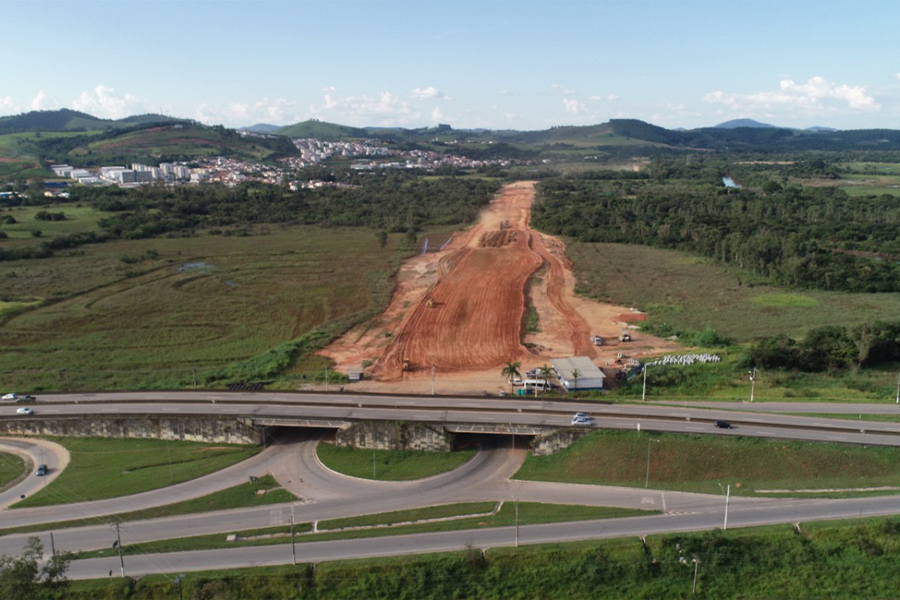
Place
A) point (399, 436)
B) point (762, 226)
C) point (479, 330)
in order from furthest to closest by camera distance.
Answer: point (762, 226) → point (479, 330) → point (399, 436)

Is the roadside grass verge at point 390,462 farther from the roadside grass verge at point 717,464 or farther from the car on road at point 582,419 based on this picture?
the car on road at point 582,419

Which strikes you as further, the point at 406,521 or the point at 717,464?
the point at 717,464

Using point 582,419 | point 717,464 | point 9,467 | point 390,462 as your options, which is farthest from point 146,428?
point 717,464

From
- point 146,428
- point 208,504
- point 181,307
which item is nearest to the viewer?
point 208,504

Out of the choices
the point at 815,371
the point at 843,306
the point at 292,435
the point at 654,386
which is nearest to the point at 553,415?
the point at 654,386

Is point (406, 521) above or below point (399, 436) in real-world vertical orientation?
below

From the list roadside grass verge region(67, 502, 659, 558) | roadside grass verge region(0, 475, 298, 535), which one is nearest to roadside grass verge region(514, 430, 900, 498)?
roadside grass verge region(67, 502, 659, 558)

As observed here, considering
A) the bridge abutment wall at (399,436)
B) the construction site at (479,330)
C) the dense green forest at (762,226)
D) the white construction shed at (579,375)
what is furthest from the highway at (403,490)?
the dense green forest at (762,226)

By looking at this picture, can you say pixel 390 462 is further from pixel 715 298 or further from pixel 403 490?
pixel 715 298

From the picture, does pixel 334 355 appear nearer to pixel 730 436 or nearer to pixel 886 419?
pixel 730 436
